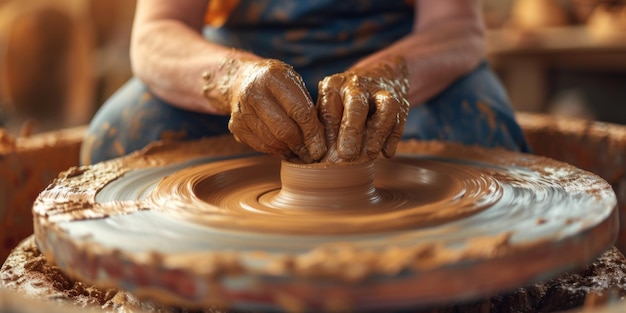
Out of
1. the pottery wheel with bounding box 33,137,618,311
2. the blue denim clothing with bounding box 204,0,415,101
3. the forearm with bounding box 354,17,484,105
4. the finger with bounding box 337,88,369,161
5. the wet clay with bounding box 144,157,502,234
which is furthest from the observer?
the blue denim clothing with bounding box 204,0,415,101

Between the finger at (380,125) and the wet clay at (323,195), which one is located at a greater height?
the finger at (380,125)

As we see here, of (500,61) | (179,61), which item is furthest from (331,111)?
(500,61)

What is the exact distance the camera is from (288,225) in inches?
43.2

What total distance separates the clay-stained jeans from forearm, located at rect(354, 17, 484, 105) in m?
0.05

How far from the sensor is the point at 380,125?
1.26m

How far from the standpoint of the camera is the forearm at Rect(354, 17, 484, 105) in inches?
66.8

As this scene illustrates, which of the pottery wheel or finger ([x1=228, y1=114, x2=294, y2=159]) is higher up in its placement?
finger ([x1=228, y1=114, x2=294, y2=159])

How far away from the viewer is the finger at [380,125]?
127cm

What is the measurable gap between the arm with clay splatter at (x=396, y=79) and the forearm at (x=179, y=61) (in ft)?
0.99

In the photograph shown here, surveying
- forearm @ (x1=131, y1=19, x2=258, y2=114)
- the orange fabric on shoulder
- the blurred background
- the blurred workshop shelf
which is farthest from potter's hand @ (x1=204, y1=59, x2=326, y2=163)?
the blurred background

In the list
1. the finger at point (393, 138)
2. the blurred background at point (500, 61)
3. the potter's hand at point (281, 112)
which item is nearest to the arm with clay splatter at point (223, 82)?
the potter's hand at point (281, 112)

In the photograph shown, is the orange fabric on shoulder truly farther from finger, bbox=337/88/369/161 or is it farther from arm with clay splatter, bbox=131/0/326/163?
finger, bbox=337/88/369/161

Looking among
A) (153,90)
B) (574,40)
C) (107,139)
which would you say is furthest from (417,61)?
(574,40)

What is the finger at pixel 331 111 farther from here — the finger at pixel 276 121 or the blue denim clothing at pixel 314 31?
the blue denim clothing at pixel 314 31
